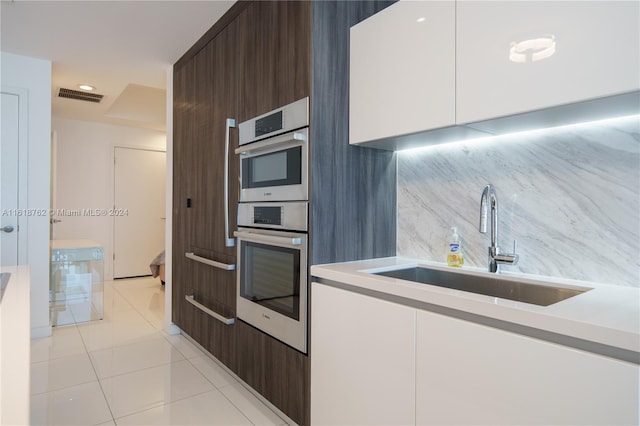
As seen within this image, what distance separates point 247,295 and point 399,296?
44.5 inches

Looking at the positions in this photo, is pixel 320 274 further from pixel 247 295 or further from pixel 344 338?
pixel 247 295

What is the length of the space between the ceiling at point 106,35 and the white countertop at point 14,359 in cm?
200

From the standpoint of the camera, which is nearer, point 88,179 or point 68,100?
point 68,100

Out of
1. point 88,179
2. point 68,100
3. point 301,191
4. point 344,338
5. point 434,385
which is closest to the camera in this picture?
point 434,385

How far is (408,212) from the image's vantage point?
201 centimetres

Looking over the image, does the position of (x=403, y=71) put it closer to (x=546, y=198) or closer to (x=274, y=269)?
(x=546, y=198)

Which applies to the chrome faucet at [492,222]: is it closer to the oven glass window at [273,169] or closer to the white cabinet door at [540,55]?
the white cabinet door at [540,55]

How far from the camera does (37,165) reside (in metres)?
3.33

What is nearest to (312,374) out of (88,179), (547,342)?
(547,342)

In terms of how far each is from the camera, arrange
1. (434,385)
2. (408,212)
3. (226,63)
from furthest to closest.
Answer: (226,63), (408,212), (434,385)

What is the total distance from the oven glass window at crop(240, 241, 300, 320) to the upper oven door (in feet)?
0.91

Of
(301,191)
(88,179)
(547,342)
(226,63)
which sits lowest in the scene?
(547,342)

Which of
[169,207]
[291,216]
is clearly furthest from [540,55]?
[169,207]

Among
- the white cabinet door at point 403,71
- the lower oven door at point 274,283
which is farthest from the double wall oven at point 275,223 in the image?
the white cabinet door at point 403,71
